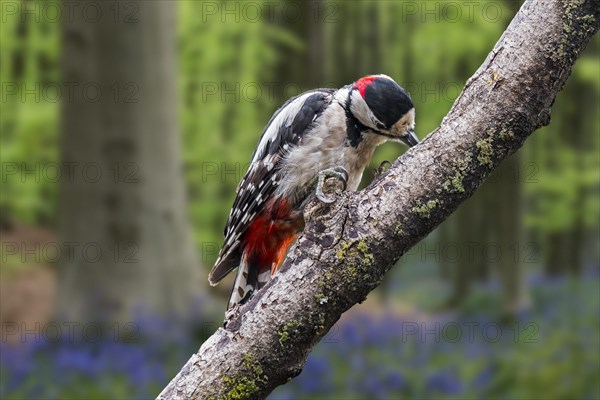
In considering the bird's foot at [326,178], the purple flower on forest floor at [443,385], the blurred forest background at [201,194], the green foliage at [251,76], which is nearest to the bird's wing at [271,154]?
the bird's foot at [326,178]

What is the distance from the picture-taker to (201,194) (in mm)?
11555

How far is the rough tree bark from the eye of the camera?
178 cm

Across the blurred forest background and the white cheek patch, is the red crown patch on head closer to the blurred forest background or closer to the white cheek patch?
the white cheek patch

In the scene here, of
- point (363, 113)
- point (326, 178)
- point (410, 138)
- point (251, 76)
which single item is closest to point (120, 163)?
point (251, 76)

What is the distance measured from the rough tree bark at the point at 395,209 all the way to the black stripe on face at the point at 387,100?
80 cm

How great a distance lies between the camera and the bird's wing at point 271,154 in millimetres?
3014

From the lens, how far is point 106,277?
285 inches

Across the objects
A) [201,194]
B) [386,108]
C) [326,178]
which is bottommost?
[326,178]

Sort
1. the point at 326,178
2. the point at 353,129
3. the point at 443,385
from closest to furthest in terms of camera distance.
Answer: the point at 326,178 < the point at 353,129 < the point at 443,385

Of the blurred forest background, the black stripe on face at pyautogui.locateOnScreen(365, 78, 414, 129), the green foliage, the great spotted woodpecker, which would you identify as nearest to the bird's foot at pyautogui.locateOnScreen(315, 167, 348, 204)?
the black stripe on face at pyautogui.locateOnScreen(365, 78, 414, 129)

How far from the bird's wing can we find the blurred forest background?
9.91 ft

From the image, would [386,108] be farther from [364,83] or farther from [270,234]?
[270,234]

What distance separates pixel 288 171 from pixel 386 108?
0.53 metres

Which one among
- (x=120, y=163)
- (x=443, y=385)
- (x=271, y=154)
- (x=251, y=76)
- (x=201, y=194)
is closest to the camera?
(x=271, y=154)
